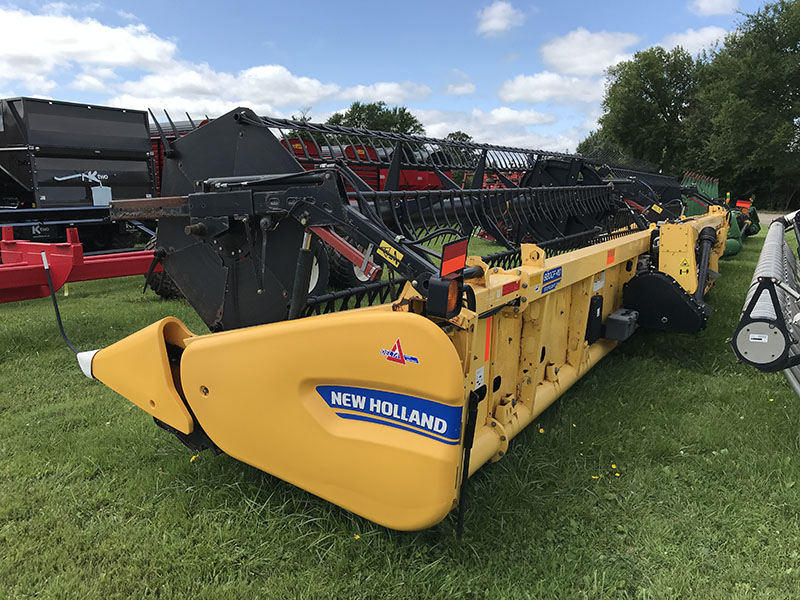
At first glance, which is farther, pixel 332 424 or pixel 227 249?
pixel 227 249

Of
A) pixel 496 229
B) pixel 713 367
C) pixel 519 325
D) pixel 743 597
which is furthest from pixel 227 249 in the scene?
pixel 713 367

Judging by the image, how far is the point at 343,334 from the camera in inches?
80.5

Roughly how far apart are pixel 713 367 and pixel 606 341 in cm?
88

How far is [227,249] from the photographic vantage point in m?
2.71

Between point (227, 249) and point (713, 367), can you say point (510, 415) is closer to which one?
point (227, 249)

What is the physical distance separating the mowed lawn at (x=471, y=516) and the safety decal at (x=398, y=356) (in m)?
0.83

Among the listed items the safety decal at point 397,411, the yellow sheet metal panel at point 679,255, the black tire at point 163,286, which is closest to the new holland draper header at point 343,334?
the safety decal at point 397,411

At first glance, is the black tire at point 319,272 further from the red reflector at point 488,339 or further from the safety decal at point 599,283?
the safety decal at point 599,283

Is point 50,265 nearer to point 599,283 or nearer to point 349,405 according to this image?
point 349,405

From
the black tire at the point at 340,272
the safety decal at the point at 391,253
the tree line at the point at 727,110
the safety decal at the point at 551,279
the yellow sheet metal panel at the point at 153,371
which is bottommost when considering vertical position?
the yellow sheet metal panel at the point at 153,371

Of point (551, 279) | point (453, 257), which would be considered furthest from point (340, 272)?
point (453, 257)

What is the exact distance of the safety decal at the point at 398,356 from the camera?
1919mm

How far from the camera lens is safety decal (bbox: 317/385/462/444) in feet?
6.27

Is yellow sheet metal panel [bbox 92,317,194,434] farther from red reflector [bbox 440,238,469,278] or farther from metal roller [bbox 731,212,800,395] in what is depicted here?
metal roller [bbox 731,212,800,395]
